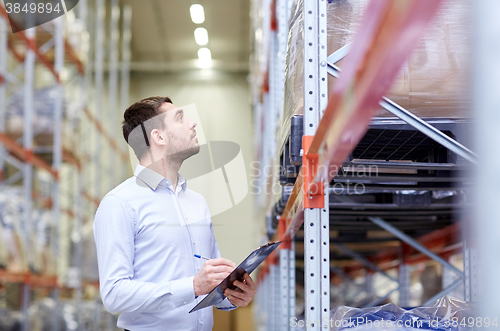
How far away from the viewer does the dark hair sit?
81.3 inches

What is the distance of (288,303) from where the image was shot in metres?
2.84

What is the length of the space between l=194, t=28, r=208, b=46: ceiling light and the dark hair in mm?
10310

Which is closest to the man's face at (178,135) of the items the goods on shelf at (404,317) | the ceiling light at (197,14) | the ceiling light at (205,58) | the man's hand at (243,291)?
the man's hand at (243,291)

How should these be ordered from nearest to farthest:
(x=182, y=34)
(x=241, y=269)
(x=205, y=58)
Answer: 1. (x=241, y=269)
2. (x=182, y=34)
3. (x=205, y=58)

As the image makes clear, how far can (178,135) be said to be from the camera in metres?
2.06

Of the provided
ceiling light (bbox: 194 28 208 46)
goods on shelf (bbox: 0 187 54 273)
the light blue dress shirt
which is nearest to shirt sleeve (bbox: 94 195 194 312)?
the light blue dress shirt

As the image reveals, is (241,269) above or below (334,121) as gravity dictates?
below

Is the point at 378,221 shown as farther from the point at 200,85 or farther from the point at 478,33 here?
the point at 200,85

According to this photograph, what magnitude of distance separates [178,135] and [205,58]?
11732mm

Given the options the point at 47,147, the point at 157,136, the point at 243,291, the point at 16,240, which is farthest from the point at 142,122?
the point at 47,147

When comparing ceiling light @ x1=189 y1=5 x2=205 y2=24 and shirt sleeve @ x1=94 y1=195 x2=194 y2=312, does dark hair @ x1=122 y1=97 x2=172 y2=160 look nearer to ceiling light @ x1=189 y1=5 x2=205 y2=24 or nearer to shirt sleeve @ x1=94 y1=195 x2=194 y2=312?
shirt sleeve @ x1=94 y1=195 x2=194 y2=312

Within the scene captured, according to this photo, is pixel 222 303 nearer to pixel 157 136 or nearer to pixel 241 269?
pixel 241 269

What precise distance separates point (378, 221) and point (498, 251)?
10.9ft

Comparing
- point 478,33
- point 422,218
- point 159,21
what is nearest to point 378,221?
point 422,218
